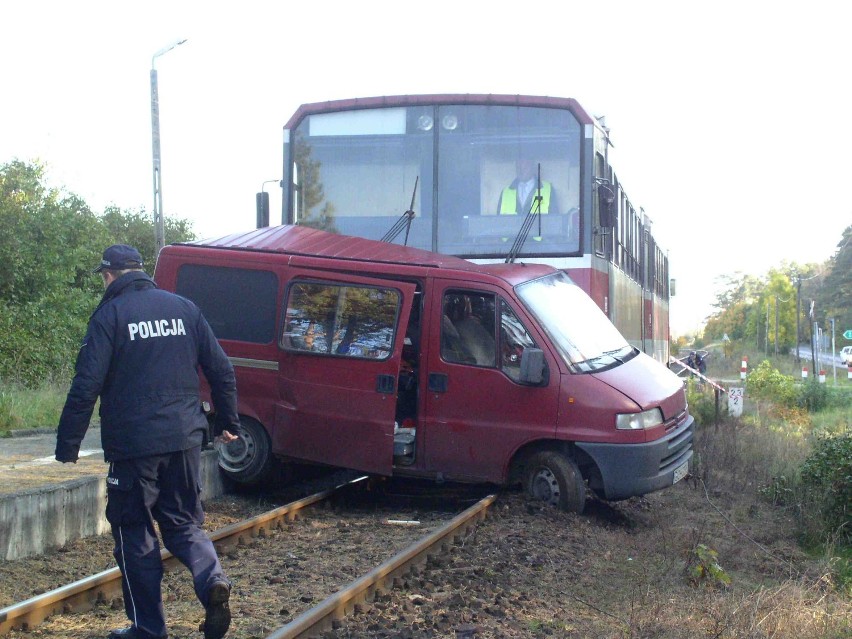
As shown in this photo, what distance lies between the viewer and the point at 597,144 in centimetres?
1084

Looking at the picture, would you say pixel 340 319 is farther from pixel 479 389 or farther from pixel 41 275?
pixel 41 275

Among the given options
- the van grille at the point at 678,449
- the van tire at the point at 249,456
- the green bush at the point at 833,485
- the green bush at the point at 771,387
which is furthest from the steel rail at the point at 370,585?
the green bush at the point at 771,387

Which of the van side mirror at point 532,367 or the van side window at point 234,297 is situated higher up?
the van side window at point 234,297

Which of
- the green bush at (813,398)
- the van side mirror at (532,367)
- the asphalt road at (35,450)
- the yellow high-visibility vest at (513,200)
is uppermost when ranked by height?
the yellow high-visibility vest at (513,200)

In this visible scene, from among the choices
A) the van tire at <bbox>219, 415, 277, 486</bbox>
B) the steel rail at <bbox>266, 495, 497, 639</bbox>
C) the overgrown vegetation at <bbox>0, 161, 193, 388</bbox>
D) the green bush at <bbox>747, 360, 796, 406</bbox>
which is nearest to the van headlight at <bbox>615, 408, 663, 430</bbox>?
the steel rail at <bbox>266, 495, 497, 639</bbox>

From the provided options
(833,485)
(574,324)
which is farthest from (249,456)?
(833,485)

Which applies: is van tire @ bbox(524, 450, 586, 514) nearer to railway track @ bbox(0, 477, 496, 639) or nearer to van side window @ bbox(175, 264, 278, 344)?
railway track @ bbox(0, 477, 496, 639)

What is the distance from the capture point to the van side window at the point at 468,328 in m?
8.70

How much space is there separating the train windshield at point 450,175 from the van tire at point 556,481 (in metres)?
2.61

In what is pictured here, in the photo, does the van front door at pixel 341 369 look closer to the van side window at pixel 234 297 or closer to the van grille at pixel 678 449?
the van side window at pixel 234 297

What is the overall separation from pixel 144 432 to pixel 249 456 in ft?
14.4

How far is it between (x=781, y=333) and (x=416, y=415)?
251 feet

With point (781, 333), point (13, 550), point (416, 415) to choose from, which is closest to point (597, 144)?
point (416, 415)

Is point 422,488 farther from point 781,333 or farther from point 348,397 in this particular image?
point 781,333
